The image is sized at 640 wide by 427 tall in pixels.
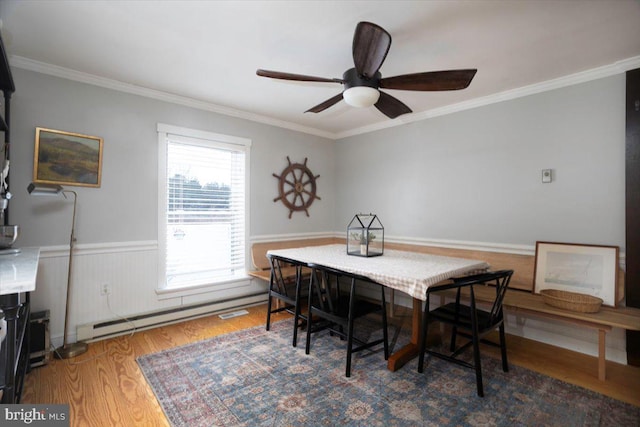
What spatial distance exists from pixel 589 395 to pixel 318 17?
9.91 feet

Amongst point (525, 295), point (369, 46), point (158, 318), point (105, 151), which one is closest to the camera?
point (369, 46)

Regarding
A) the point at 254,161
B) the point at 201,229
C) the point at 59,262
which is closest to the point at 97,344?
the point at 59,262

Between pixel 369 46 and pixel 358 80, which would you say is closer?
pixel 369 46

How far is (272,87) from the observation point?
304 cm

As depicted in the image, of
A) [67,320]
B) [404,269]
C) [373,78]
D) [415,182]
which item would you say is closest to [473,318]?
[404,269]

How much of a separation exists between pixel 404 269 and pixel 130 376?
2.17 meters

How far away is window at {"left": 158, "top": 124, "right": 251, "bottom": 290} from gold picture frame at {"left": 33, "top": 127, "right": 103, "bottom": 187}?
56cm

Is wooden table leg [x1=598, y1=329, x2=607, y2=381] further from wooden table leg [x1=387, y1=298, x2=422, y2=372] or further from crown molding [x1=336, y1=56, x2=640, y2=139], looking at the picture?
crown molding [x1=336, y1=56, x2=640, y2=139]

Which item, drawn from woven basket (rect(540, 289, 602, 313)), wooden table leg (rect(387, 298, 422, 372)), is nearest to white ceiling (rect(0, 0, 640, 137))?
woven basket (rect(540, 289, 602, 313))

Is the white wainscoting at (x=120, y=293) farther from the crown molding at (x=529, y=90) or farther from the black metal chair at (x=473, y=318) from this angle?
the crown molding at (x=529, y=90)

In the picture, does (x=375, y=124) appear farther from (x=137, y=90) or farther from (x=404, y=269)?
(x=137, y=90)

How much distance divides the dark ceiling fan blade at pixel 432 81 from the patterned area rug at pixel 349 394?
201cm

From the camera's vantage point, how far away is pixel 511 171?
3.08 metres

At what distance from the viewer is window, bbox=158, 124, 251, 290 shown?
328cm
